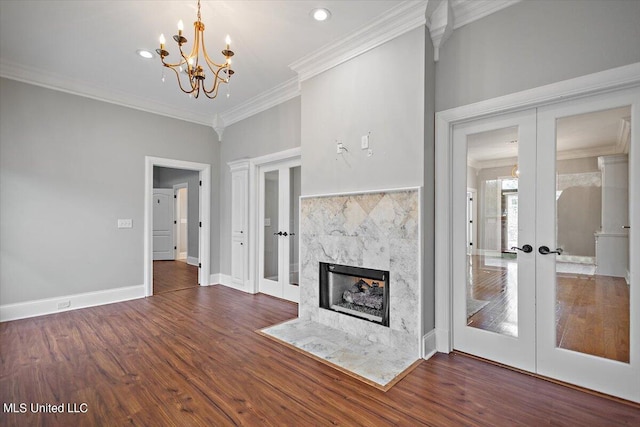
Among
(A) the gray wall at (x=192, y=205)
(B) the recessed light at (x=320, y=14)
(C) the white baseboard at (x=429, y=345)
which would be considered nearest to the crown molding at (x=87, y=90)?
(A) the gray wall at (x=192, y=205)

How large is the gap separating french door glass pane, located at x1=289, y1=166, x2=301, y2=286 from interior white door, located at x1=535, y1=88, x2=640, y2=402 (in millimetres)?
2959

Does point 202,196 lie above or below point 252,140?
Result: below

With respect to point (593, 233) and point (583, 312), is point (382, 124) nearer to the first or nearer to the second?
point (593, 233)

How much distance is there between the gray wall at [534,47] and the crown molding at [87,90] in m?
4.28

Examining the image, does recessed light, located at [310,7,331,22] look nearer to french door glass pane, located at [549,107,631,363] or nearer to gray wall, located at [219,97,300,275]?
gray wall, located at [219,97,300,275]

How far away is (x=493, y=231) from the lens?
271cm

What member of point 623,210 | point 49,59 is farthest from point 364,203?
point 49,59

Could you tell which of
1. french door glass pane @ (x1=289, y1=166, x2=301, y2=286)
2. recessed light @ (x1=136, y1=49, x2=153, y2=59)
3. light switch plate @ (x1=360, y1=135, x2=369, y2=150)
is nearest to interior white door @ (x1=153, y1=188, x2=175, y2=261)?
french door glass pane @ (x1=289, y1=166, x2=301, y2=286)

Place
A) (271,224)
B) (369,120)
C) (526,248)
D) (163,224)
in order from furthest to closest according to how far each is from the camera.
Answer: (163,224) → (271,224) → (369,120) → (526,248)

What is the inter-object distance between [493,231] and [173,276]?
20.0 ft

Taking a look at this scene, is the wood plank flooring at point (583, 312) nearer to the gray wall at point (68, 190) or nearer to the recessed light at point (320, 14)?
the recessed light at point (320, 14)

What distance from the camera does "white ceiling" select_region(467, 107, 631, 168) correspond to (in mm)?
2125

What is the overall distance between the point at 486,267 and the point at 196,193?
6979mm

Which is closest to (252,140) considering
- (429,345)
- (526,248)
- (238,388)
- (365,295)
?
(365,295)
